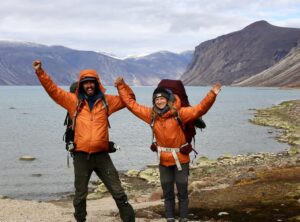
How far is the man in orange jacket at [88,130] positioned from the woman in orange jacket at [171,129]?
59 cm

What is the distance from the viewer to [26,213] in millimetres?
15906

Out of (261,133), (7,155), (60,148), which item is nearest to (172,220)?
(7,155)

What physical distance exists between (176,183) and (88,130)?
2.08 metres

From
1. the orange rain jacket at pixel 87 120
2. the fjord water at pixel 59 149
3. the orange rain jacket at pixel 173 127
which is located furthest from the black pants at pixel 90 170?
the fjord water at pixel 59 149

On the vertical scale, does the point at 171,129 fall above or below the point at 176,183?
above

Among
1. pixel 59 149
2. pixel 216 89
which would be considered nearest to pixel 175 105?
pixel 216 89

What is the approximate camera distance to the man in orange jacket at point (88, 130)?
31.7 feet

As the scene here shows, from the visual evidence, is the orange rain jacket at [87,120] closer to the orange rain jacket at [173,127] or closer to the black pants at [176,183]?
the orange rain jacket at [173,127]

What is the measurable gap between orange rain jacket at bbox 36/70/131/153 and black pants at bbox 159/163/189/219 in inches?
52.6

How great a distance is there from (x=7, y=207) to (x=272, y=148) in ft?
99.6

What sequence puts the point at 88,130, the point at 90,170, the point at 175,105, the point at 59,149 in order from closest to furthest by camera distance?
1. the point at 88,130
2. the point at 175,105
3. the point at 90,170
4. the point at 59,149

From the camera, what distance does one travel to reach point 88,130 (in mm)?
9617

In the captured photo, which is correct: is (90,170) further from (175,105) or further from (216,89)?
(216,89)

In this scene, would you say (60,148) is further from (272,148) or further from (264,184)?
(264,184)
